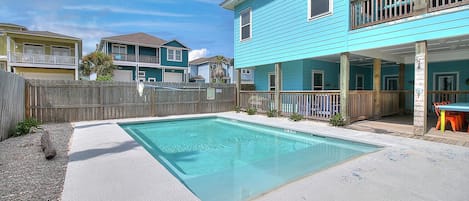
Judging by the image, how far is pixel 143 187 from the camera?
325cm

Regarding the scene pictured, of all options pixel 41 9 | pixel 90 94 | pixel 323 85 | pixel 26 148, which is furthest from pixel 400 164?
pixel 41 9

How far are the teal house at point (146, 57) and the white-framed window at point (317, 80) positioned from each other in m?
18.1

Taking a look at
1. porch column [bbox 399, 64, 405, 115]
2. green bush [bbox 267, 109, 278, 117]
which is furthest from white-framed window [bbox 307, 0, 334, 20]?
porch column [bbox 399, 64, 405, 115]

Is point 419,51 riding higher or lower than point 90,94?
higher

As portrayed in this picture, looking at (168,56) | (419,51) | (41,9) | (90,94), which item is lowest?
(90,94)

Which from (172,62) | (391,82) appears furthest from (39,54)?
(391,82)

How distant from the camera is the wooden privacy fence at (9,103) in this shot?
19.7 ft

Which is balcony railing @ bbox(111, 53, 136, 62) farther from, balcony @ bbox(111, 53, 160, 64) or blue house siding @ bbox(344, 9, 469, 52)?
blue house siding @ bbox(344, 9, 469, 52)

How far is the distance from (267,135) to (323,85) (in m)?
6.28

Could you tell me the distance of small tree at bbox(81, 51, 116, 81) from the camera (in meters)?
21.6

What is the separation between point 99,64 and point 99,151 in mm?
19409

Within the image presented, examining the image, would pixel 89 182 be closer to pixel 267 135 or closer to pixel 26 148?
pixel 26 148

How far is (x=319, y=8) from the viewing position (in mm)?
9484

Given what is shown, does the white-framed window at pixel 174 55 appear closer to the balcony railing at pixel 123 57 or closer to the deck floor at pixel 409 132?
the balcony railing at pixel 123 57
